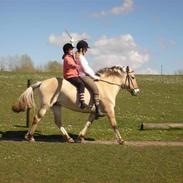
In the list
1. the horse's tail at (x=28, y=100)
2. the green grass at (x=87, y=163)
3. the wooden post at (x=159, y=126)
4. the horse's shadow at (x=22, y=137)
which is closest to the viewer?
the green grass at (x=87, y=163)

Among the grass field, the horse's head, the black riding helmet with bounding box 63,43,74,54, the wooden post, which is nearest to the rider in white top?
the black riding helmet with bounding box 63,43,74,54

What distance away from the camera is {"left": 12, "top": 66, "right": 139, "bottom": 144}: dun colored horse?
1409cm

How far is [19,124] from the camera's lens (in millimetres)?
18922

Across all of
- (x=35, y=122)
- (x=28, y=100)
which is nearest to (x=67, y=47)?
(x=28, y=100)

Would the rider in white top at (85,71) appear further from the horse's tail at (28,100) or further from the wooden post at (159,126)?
the wooden post at (159,126)

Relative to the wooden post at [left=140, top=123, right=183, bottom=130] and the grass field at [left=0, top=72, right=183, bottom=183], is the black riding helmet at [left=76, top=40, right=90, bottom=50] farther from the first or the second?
the wooden post at [left=140, top=123, right=183, bottom=130]

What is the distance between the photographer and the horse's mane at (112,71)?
1493 centimetres

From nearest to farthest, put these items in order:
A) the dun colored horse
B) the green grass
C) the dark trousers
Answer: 1. the green grass
2. the dark trousers
3. the dun colored horse

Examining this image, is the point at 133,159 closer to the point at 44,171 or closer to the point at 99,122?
the point at 44,171

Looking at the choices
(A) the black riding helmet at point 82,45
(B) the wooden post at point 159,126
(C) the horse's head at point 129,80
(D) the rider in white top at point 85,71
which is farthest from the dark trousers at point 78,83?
(B) the wooden post at point 159,126

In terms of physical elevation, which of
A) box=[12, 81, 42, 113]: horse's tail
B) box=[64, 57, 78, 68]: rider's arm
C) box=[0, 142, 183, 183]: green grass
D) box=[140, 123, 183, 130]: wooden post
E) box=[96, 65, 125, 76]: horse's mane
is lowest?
box=[0, 142, 183, 183]: green grass

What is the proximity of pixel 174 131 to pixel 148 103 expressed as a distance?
38.1 ft

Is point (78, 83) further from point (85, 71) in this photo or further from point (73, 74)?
point (85, 71)

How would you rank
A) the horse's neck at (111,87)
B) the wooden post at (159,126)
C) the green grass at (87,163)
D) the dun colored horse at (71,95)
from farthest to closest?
the wooden post at (159,126), the horse's neck at (111,87), the dun colored horse at (71,95), the green grass at (87,163)
